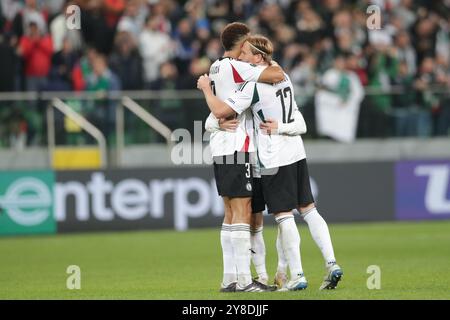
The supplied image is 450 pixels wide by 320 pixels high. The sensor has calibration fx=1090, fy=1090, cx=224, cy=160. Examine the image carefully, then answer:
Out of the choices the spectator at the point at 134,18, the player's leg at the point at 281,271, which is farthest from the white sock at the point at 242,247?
the spectator at the point at 134,18

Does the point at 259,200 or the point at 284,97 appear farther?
the point at 259,200

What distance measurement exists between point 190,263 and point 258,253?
3.99 meters

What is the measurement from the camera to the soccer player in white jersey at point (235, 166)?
11.0 metres

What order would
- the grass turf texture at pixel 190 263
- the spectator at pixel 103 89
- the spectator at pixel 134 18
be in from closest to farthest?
the grass turf texture at pixel 190 263, the spectator at pixel 103 89, the spectator at pixel 134 18

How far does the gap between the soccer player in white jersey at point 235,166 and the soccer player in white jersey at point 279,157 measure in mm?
116

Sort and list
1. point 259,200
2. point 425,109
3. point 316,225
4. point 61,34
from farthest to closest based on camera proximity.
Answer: point 425,109 → point 61,34 → point 259,200 → point 316,225

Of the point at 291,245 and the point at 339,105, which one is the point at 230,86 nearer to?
the point at 291,245

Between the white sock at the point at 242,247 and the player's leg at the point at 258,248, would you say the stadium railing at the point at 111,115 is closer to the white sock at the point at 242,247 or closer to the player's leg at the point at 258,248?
the player's leg at the point at 258,248

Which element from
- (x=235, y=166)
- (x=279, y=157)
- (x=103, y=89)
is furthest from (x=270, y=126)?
(x=103, y=89)

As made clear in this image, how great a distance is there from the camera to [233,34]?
36.5 feet

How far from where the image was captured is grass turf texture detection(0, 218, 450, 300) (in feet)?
37.1

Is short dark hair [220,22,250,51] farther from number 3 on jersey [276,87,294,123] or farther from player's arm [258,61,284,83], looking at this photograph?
number 3 on jersey [276,87,294,123]
